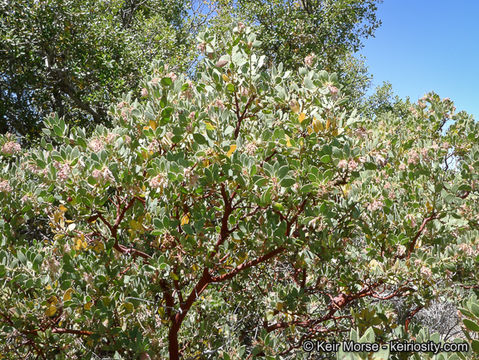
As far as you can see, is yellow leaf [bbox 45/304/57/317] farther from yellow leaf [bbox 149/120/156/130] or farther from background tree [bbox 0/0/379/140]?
background tree [bbox 0/0/379/140]

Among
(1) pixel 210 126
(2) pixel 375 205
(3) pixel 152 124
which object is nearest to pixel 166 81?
(3) pixel 152 124

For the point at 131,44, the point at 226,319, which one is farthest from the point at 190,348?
the point at 131,44

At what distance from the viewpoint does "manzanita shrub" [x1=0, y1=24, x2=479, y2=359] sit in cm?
200

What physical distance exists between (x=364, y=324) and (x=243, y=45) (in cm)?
200

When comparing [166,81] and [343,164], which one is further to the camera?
[166,81]

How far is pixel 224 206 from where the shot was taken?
7.87ft

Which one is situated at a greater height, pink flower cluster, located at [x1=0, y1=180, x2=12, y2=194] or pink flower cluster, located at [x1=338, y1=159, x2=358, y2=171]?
pink flower cluster, located at [x1=0, y1=180, x2=12, y2=194]

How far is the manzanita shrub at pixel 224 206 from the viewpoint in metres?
2.00

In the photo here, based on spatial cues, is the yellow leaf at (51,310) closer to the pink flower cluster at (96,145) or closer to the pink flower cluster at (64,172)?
the pink flower cluster at (64,172)

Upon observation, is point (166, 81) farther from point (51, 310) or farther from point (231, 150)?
point (51, 310)

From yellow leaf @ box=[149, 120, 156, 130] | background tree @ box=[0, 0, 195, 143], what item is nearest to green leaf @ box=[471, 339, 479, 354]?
yellow leaf @ box=[149, 120, 156, 130]

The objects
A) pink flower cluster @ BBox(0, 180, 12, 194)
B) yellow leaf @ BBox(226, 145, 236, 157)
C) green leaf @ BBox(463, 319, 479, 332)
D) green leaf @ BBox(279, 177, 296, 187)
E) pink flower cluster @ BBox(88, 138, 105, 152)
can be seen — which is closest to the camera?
green leaf @ BBox(463, 319, 479, 332)

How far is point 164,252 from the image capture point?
2.34 meters

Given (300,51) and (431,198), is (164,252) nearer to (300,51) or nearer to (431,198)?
(431,198)
